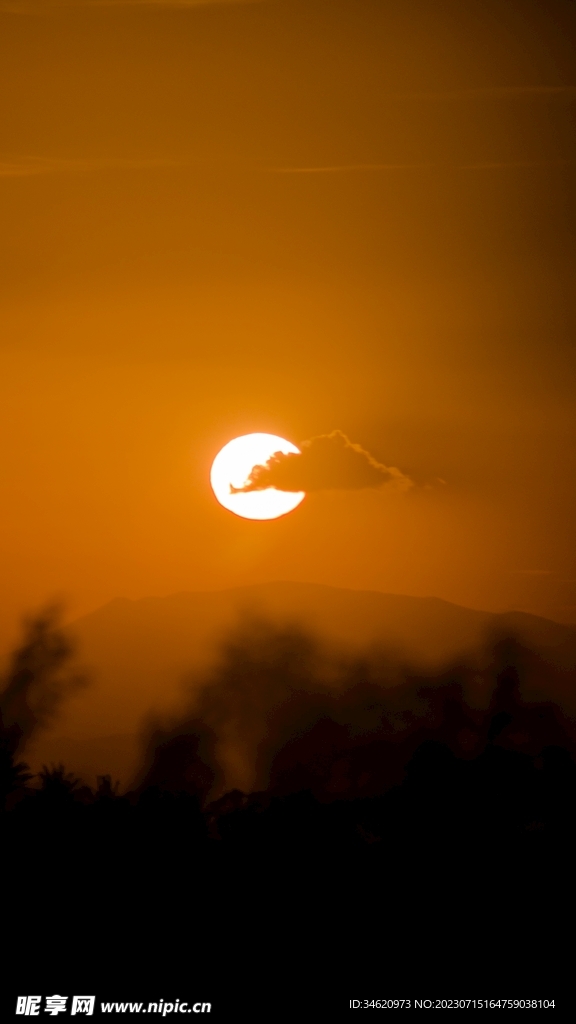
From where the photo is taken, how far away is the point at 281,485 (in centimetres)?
1409

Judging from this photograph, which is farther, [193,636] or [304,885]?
[193,636]

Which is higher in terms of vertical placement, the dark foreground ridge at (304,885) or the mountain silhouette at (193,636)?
the mountain silhouette at (193,636)

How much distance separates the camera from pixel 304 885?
26.8ft

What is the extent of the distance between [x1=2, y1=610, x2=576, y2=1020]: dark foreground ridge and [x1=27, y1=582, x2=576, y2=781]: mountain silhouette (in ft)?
4.92

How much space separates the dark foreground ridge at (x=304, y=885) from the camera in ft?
24.3

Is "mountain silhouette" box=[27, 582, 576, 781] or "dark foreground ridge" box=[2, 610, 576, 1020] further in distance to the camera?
"mountain silhouette" box=[27, 582, 576, 781]

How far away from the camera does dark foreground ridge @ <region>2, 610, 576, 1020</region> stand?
24.3ft

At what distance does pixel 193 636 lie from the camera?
13719 mm

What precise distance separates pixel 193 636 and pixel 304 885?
6.00 m

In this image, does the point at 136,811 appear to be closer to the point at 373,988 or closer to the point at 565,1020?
the point at 373,988

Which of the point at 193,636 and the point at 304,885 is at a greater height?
the point at 193,636

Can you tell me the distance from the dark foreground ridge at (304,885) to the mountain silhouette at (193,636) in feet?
4.92

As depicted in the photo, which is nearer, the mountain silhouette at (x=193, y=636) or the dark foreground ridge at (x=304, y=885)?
the dark foreground ridge at (x=304, y=885)

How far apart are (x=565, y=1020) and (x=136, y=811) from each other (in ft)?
14.5
